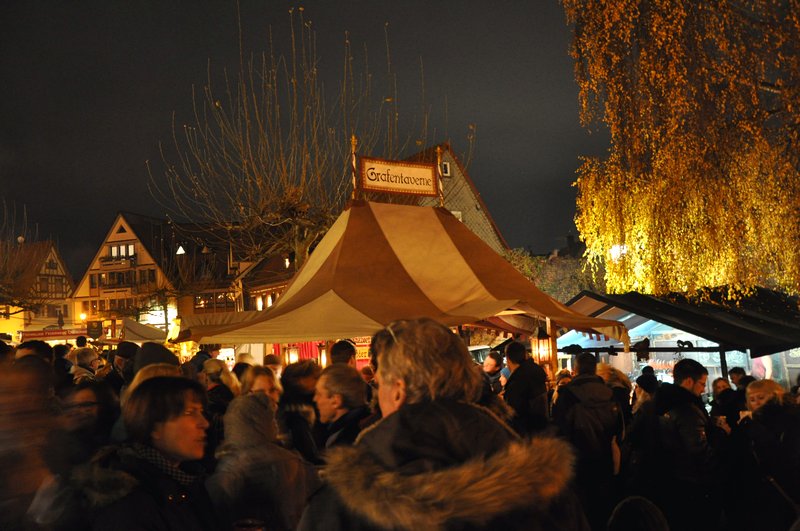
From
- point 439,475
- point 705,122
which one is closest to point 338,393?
point 439,475

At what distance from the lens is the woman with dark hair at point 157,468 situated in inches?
110

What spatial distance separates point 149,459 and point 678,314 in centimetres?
1312

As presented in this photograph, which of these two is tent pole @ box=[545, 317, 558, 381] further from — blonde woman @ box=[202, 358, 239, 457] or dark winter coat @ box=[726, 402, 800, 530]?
blonde woman @ box=[202, 358, 239, 457]

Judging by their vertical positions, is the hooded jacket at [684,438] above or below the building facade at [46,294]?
below

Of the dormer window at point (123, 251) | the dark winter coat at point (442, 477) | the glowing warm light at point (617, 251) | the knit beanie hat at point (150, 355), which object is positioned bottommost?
the dark winter coat at point (442, 477)

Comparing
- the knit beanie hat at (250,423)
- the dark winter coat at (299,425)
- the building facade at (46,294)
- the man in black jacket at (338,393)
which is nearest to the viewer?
the knit beanie hat at (250,423)

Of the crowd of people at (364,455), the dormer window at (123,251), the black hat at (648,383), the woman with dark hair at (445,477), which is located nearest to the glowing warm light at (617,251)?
the black hat at (648,383)

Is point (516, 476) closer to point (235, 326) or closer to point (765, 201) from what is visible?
point (235, 326)

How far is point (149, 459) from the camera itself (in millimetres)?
3031

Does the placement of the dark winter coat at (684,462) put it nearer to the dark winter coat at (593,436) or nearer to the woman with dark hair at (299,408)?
the dark winter coat at (593,436)

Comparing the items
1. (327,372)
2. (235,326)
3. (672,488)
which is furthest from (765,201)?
(327,372)

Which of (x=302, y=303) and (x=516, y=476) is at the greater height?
(x=302, y=303)

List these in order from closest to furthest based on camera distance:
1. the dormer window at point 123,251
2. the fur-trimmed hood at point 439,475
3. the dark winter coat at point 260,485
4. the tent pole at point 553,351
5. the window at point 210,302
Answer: the fur-trimmed hood at point 439,475 < the dark winter coat at point 260,485 < the tent pole at point 553,351 < the window at point 210,302 < the dormer window at point 123,251

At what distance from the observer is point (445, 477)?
190 centimetres
